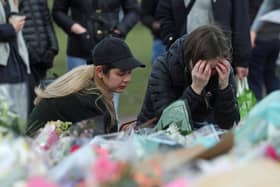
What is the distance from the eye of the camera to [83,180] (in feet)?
9.79

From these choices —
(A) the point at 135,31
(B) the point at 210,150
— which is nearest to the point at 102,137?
(B) the point at 210,150

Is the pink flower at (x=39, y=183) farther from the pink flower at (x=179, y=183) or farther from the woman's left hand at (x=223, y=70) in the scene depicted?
the woman's left hand at (x=223, y=70)

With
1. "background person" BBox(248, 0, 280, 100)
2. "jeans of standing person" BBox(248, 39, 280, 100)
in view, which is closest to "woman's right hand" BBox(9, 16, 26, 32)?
"background person" BBox(248, 0, 280, 100)

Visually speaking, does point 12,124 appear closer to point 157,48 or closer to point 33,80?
point 33,80

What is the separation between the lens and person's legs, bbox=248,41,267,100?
26.8ft

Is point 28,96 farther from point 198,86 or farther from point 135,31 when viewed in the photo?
point 135,31

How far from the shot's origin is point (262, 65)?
8.23 m

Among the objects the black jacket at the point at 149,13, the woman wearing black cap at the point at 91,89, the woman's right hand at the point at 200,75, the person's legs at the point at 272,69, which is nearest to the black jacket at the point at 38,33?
the black jacket at the point at 149,13

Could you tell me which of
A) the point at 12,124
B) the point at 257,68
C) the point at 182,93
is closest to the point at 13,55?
the point at 182,93

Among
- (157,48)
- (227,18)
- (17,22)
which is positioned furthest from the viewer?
(157,48)

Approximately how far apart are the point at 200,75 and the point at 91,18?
8.75ft

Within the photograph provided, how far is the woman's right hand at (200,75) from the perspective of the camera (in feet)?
16.5

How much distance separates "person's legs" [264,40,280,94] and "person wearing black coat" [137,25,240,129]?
2.86m

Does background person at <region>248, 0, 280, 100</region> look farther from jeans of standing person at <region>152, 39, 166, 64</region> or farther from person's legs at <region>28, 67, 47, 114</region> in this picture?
person's legs at <region>28, 67, 47, 114</region>
